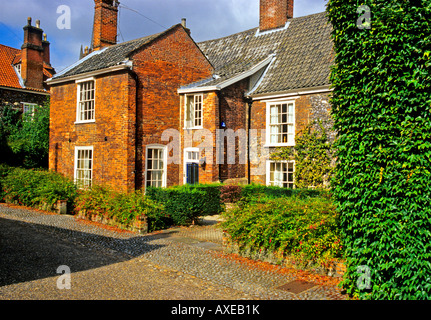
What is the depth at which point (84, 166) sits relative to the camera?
1938cm

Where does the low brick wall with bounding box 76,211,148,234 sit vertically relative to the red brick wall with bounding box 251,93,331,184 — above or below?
below

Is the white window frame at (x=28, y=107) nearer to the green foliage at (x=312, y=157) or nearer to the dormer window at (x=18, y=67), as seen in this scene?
the dormer window at (x=18, y=67)

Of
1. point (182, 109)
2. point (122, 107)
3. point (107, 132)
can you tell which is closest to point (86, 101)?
point (107, 132)

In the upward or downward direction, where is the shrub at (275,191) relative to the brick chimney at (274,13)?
downward

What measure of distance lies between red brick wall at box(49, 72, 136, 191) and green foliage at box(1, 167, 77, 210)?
80.8 inches

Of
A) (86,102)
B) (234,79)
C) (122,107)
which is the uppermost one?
(234,79)

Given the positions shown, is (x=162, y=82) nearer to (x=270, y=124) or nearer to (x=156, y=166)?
(x=156, y=166)

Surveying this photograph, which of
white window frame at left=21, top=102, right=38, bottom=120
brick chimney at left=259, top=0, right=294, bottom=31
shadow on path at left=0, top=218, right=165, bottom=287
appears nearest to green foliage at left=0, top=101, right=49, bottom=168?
white window frame at left=21, top=102, right=38, bottom=120

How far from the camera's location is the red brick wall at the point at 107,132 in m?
17.2

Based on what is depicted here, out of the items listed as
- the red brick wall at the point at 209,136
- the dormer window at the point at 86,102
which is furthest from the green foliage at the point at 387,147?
the dormer window at the point at 86,102

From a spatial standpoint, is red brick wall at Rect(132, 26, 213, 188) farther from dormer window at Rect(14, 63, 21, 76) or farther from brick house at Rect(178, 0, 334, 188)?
dormer window at Rect(14, 63, 21, 76)

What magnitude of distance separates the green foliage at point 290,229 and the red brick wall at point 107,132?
8.83 meters

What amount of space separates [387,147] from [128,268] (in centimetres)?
555

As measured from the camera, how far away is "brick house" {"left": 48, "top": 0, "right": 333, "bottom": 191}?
57.1ft
